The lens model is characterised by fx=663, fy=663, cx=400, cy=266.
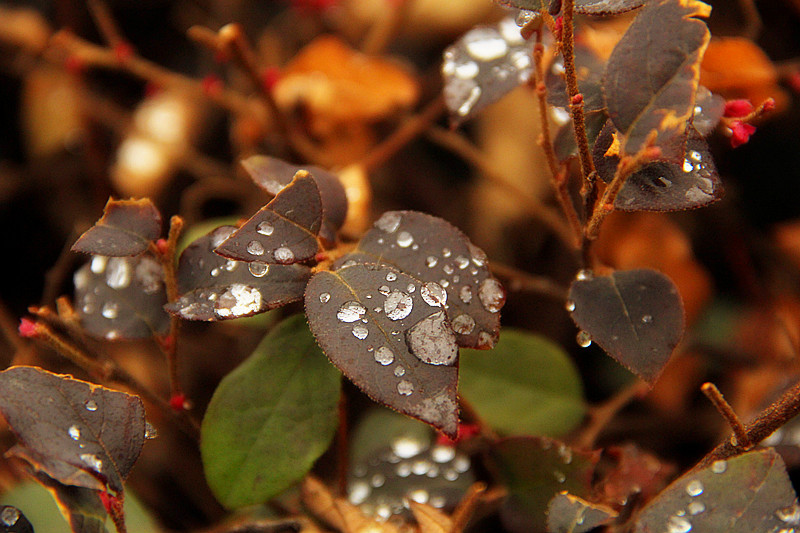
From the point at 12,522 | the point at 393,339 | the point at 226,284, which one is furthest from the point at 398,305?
the point at 12,522

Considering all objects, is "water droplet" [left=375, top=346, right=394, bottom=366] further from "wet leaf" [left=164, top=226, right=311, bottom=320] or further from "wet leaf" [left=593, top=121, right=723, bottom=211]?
"wet leaf" [left=593, top=121, right=723, bottom=211]

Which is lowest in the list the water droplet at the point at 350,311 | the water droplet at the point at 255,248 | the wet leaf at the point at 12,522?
the wet leaf at the point at 12,522

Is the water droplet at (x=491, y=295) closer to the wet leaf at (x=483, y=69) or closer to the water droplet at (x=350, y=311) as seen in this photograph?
the water droplet at (x=350, y=311)

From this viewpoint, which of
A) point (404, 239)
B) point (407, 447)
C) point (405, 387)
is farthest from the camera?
point (407, 447)

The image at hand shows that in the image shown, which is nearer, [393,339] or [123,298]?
[393,339]

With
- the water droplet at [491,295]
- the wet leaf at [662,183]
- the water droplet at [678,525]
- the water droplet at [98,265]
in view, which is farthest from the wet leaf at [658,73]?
the water droplet at [98,265]

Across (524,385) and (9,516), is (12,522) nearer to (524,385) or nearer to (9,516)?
(9,516)
